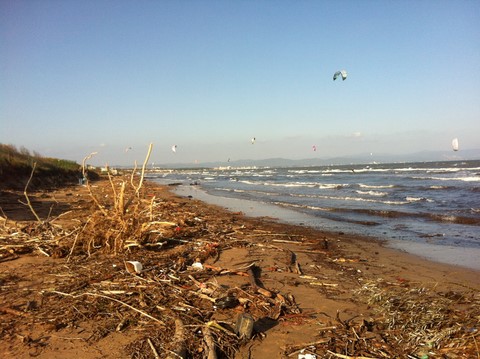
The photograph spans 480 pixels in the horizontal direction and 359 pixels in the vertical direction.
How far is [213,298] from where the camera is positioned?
156 inches

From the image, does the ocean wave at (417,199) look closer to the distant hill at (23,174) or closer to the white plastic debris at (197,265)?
the white plastic debris at (197,265)

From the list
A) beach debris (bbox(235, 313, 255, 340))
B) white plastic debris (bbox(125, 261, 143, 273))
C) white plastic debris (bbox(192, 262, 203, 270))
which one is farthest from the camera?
white plastic debris (bbox(192, 262, 203, 270))

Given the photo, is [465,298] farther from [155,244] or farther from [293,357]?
[155,244]

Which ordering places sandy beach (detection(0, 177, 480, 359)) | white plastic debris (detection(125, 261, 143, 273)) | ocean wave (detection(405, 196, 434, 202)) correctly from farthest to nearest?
1. ocean wave (detection(405, 196, 434, 202))
2. white plastic debris (detection(125, 261, 143, 273))
3. sandy beach (detection(0, 177, 480, 359))

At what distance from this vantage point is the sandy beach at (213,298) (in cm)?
307

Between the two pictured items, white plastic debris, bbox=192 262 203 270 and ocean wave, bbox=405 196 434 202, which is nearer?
white plastic debris, bbox=192 262 203 270

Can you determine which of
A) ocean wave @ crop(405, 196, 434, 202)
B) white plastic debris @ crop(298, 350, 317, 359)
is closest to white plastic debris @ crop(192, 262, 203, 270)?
white plastic debris @ crop(298, 350, 317, 359)

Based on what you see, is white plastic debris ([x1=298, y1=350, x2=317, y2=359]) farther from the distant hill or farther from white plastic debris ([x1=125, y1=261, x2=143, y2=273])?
the distant hill

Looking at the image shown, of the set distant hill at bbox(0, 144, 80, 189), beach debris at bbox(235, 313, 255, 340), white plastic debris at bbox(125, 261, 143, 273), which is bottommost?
beach debris at bbox(235, 313, 255, 340)

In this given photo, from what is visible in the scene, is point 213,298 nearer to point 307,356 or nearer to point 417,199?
point 307,356

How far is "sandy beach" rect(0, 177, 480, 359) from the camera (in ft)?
10.1

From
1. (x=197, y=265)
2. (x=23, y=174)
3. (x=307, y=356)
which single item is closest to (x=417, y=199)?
(x=197, y=265)

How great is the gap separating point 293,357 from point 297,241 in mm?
5055

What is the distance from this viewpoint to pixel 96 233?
236 inches
